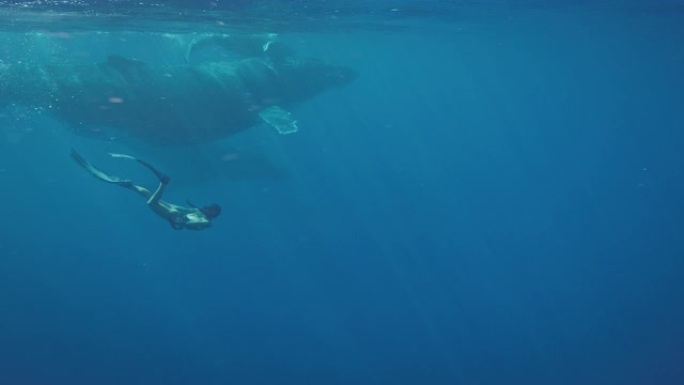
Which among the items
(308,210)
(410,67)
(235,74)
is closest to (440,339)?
(308,210)

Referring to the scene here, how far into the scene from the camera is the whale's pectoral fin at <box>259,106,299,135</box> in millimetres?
14959

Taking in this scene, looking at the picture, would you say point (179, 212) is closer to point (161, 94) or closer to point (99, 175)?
point (99, 175)

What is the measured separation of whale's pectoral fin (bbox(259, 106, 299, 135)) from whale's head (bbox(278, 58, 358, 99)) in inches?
81.2

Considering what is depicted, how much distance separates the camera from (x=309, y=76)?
19156 millimetres

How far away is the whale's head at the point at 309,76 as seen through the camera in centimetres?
1834

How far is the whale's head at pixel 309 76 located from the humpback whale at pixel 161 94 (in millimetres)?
44

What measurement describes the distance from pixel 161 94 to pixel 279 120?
10.9ft

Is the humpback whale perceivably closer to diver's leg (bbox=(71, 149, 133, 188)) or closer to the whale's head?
the whale's head

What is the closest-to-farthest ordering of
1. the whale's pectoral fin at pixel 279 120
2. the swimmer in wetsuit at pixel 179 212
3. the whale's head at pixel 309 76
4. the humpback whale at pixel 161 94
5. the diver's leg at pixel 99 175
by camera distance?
the swimmer in wetsuit at pixel 179 212 → the diver's leg at pixel 99 175 → the humpback whale at pixel 161 94 → the whale's pectoral fin at pixel 279 120 → the whale's head at pixel 309 76

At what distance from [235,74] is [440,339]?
40.2ft

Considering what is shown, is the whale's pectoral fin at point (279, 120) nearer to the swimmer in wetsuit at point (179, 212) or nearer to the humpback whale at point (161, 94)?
the humpback whale at point (161, 94)

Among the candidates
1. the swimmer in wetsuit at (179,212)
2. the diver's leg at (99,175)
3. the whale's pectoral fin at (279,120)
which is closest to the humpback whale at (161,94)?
the whale's pectoral fin at (279,120)

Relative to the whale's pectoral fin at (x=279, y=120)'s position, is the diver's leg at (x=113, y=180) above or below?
above

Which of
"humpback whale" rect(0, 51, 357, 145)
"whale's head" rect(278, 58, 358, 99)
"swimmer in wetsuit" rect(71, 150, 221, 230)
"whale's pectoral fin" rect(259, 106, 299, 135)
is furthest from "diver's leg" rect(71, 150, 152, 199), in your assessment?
"whale's head" rect(278, 58, 358, 99)
